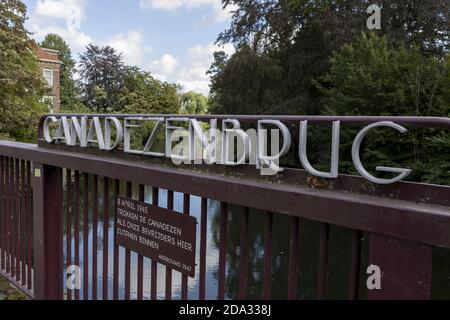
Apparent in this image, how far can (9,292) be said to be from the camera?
408cm

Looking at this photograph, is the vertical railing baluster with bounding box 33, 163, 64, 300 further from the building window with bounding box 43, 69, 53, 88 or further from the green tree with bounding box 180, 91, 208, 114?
the green tree with bounding box 180, 91, 208, 114

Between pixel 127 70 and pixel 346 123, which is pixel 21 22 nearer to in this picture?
pixel 346 123

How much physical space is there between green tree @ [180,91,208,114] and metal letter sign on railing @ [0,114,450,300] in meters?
48.6

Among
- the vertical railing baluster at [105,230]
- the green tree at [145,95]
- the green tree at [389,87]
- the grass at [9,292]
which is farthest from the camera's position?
the green tree at [145,95]

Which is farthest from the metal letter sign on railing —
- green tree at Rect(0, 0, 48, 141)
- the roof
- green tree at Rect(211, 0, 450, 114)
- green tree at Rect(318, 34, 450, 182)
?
the roof

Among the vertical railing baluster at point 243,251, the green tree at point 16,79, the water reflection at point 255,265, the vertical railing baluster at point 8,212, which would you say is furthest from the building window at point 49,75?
the vertical railing baluster at point 243,251

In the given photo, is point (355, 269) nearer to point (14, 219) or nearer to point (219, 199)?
point (219, 199)

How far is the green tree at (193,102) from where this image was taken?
173ft

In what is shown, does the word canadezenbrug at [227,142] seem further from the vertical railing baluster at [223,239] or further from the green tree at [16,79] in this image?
the green tree at [16,79]

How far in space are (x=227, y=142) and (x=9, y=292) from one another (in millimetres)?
3145

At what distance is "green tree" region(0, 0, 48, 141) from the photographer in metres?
14.6

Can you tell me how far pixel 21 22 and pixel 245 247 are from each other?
55.9 ft

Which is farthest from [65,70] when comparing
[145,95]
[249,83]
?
[249,83]

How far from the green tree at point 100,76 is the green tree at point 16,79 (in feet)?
89.5
